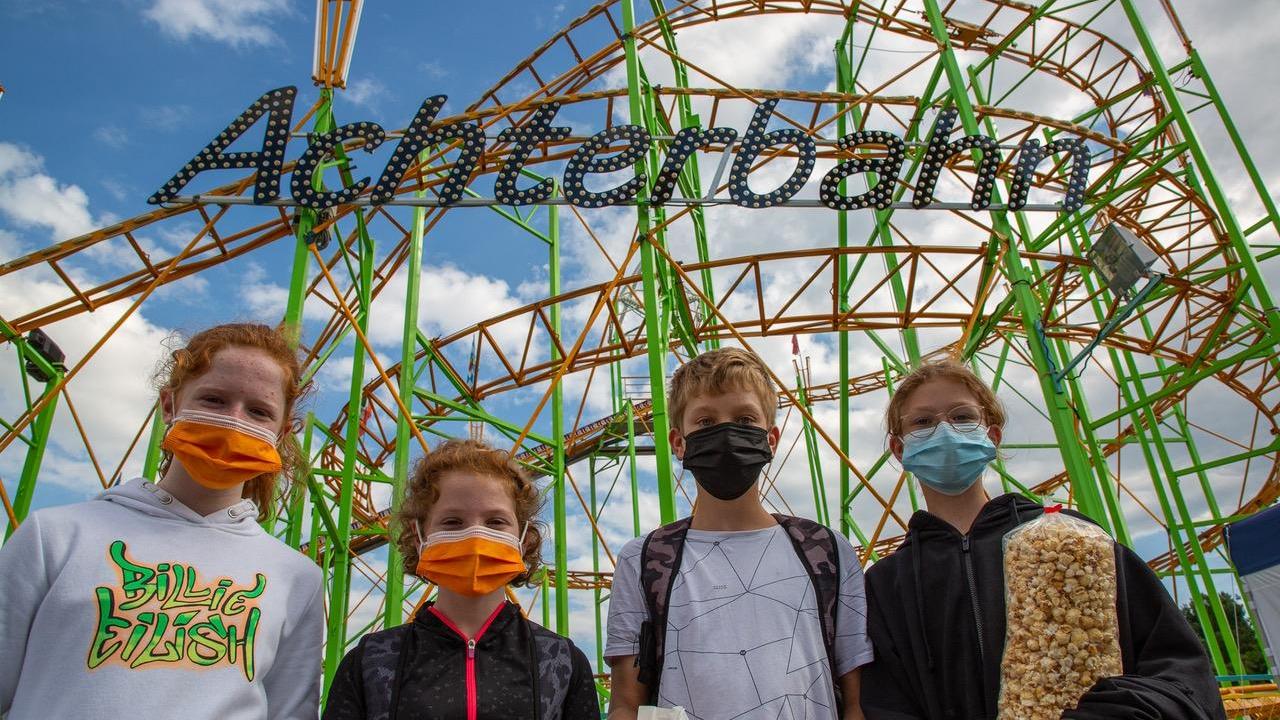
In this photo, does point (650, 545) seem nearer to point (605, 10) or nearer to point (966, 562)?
point (966, 562)

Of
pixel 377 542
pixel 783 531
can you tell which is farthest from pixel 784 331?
pixel 377 542

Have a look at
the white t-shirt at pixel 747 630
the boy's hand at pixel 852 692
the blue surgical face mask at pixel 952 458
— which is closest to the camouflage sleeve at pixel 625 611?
the white t-shirt at pixel 747 630

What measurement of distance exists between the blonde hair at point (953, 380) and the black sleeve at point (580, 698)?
1.35m

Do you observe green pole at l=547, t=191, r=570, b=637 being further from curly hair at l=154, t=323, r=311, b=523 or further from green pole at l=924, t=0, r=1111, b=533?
curly hair at l=154, t=323, r=311, b=523

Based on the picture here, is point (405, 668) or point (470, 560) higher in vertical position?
point (470, 560)

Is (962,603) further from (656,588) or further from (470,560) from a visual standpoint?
(470,560)

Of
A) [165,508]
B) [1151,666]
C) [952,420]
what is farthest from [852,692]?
[165,508]

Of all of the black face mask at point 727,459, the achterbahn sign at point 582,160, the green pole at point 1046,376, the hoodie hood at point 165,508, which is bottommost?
the hoodie hood at point 165,508

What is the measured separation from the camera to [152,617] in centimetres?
197

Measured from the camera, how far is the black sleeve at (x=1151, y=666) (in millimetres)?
1586

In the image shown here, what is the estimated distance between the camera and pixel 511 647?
2.31 m

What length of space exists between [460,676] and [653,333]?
4.30m

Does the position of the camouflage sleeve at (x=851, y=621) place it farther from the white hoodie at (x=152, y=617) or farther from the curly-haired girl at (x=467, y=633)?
the white hoodie at (x=152, y=617)

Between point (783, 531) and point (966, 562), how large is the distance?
22.8 inches
